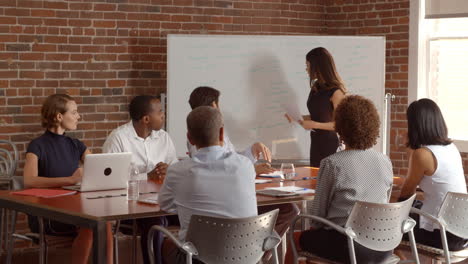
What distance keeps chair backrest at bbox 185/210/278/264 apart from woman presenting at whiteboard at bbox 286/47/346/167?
3.04 m

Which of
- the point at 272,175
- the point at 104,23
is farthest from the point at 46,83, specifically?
the point at 272,175

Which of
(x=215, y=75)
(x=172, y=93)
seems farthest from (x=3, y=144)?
(x=215, y=75)

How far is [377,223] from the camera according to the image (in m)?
3.94

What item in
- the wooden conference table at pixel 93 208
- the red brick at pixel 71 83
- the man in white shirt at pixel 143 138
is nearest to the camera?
the wooden conference table at pixel 93 208

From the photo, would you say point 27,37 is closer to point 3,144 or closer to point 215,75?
point 3,144

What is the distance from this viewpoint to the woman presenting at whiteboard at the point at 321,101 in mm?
6625

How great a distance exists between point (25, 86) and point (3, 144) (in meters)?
0.48

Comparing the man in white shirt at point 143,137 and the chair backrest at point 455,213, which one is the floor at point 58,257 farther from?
the chair backrest at point 455,213

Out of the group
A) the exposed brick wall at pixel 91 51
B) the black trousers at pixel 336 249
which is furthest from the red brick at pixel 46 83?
the black trousers at pixel 336 249

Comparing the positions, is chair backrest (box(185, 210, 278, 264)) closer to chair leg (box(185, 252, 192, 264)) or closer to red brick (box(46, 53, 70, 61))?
chair leg (box(185, 252, 192, 264))

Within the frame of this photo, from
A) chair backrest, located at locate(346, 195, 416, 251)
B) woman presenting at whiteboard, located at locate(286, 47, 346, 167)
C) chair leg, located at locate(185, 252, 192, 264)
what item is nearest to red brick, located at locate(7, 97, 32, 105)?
woman presenting at whiteboard, located at locate(286, 47, 346, 167)

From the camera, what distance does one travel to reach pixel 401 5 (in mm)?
7590

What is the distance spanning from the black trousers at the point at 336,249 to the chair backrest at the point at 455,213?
0.44 meters

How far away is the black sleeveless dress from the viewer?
6742mm
